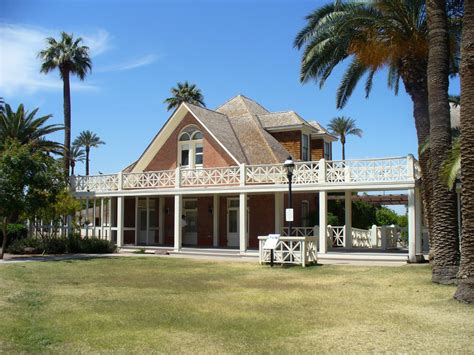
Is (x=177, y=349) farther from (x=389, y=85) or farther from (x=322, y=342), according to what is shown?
(x=389, y=85)

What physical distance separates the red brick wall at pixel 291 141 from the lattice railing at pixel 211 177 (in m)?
6.23

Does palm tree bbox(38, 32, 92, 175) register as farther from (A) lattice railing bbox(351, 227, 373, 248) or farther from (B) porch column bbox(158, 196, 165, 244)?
(A) lattice railing bbox(351, 227, 373, 248)

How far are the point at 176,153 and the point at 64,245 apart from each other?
854 cm

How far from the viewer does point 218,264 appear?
2106cm

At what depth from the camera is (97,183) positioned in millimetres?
30641

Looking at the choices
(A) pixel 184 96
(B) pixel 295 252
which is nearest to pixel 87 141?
(A) pixel 184 96

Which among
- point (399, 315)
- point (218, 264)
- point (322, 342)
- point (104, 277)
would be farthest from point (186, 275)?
point (322, 342)

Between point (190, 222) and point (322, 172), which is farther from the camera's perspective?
point (190, 222)

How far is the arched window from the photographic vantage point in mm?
31078

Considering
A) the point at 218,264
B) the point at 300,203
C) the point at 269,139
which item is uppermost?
the point at 269,139

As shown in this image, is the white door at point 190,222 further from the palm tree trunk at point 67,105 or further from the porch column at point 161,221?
the palm tree trunk at point 67,105

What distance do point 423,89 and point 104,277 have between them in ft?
40.0

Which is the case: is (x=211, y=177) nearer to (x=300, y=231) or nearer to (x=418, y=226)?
(x=300, y=231)

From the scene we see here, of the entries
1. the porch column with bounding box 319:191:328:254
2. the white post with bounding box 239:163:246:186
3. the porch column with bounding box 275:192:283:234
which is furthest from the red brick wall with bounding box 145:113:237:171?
the porch column with bounding box 319:191:328:254
